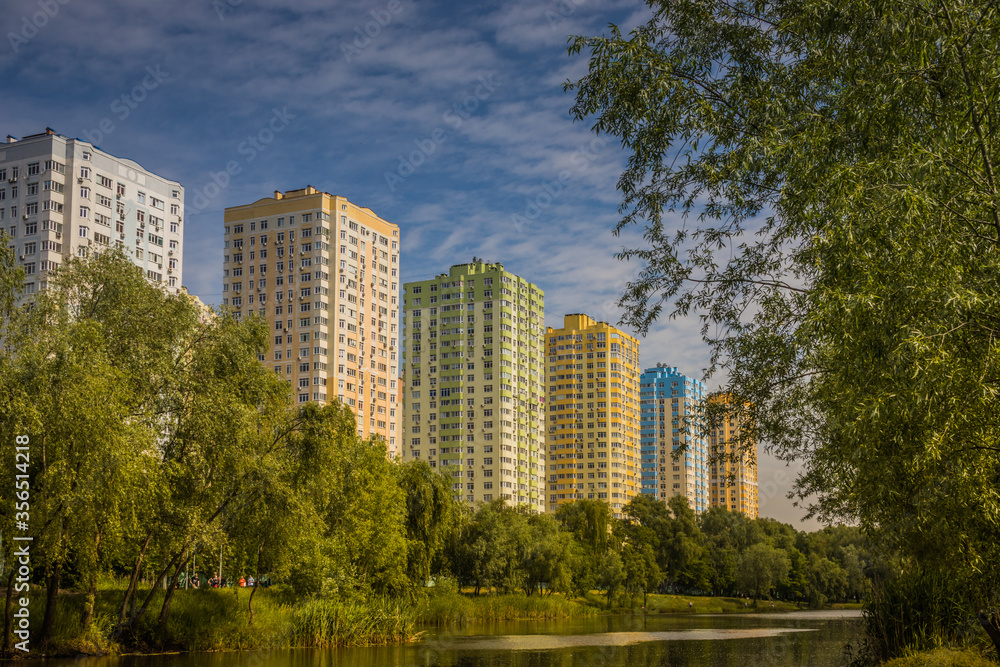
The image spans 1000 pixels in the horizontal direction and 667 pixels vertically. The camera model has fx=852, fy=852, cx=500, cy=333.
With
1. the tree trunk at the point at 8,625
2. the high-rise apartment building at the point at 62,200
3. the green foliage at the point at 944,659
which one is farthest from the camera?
the high-rise apartment building at the point at 62,200

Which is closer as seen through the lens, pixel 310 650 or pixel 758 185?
pixel 758 185

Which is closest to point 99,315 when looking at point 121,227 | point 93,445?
point 93,445

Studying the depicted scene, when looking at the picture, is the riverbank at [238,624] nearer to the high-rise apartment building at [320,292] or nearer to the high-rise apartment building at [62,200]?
the high-rise apartment building at [62,200]

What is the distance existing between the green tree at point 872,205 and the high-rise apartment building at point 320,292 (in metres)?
121

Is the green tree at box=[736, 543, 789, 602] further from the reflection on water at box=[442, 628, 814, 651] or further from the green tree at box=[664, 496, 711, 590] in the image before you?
the reflection on water at box=[442, 628, 814, 651]

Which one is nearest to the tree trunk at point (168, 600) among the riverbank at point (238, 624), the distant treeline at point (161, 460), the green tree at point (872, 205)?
the distant treeline at point (161, 460)

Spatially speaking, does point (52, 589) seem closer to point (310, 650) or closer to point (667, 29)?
point (310, 650)

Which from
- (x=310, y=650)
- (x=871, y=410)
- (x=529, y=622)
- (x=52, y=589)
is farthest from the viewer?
(x=529, y=622)

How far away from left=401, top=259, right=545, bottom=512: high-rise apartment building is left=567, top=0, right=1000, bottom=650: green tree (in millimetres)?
154148

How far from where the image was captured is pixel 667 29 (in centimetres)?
2223

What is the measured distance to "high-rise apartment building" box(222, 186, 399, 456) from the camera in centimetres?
14288

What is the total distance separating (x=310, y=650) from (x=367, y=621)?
5096 millimetres

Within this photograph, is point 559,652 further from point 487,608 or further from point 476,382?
point 476,382

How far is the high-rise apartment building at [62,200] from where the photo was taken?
109 metres
